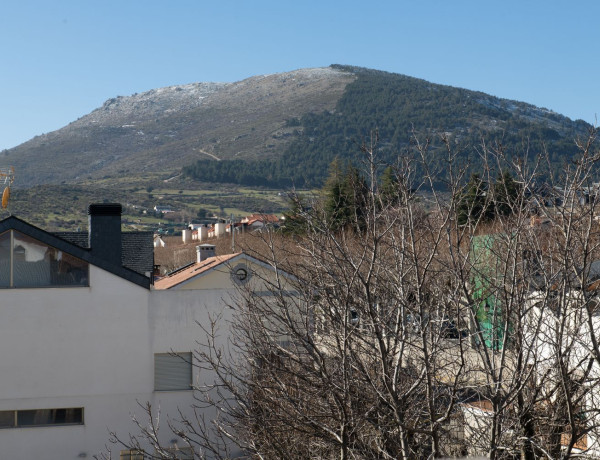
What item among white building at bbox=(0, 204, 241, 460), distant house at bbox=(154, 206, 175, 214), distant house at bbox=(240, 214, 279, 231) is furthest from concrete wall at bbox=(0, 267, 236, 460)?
distant house at bbox=(154, 206, 175, 214)

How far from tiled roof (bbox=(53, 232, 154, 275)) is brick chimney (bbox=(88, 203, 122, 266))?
6135 mm

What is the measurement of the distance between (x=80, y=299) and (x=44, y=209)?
83546 mm

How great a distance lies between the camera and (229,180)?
7205 inches

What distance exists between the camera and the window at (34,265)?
22.5 m

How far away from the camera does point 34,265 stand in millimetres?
22906

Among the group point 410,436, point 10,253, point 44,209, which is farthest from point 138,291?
point 44,209

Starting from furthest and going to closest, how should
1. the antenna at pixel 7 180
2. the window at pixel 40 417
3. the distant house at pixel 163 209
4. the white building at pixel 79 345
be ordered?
the distant house at pixel 163 209 < the antenna at pixel 7 180 < the white building at pixel 79 345 < the window at pixel 40 417

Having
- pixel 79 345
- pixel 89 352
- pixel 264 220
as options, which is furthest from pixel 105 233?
pixel 264 220

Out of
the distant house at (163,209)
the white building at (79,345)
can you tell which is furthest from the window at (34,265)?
the distant house at (163,209)

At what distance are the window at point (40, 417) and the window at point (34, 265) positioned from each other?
3.19 metres

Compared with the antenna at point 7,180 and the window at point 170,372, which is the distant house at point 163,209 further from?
the window at point 170,372

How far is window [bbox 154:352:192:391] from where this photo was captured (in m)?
23.3

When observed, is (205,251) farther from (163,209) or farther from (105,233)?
(163,209)

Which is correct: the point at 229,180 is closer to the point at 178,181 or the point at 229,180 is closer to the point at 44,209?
the point at 178,181
